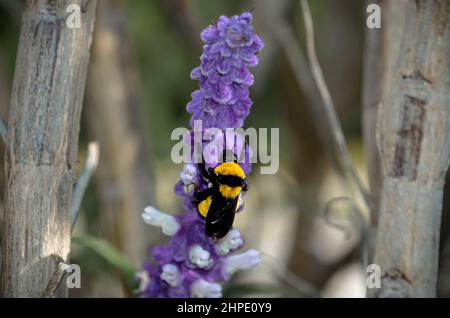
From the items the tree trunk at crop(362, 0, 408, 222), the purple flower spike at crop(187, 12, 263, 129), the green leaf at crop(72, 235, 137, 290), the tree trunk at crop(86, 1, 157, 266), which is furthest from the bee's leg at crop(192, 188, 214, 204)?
the tree trunk at crop(86, 1, 157, 266)

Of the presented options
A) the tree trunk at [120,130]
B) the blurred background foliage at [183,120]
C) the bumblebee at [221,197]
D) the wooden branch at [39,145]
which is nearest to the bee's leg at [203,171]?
the bumblebee at [221,197]

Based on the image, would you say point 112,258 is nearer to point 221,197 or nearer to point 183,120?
point 221,197

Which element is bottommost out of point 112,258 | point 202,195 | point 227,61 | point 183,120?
point 112,258

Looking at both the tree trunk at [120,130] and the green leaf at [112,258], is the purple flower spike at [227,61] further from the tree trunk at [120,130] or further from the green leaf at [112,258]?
the tree trunk at [120,130]

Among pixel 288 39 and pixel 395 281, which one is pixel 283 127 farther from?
pixel 395 281

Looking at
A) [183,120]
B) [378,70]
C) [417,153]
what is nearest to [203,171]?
[417,153]

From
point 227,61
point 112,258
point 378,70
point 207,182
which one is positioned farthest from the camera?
point 378,70
